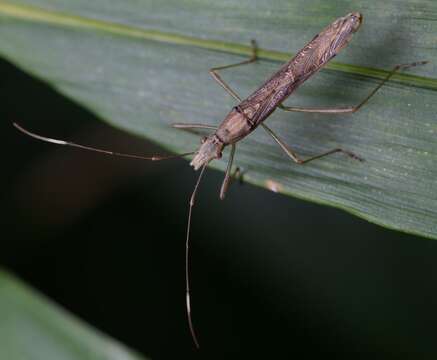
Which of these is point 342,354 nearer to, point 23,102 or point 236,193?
point 236,193

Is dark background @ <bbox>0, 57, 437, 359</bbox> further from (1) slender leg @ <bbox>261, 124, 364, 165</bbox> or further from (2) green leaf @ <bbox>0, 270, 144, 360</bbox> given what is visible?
(1) slender leg @ <bbox>261, 124, 364, 165</bbox>

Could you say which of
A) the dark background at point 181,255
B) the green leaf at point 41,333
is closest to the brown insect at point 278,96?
the green leaf at point 41,333

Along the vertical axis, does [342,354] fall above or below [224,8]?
below

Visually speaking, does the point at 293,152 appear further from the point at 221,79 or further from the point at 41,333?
the point at 41,333

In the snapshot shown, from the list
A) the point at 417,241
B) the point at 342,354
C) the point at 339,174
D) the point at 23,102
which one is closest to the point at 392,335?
the point at 342,354

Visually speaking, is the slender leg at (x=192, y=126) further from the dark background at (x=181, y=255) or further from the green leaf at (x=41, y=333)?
the green leaf at (x=41, y=333)

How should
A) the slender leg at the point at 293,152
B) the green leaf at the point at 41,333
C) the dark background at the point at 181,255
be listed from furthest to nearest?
the dark background at the point at 181,255, the green leaf at the point at 41,333, the slender leg at the point at 293,152
